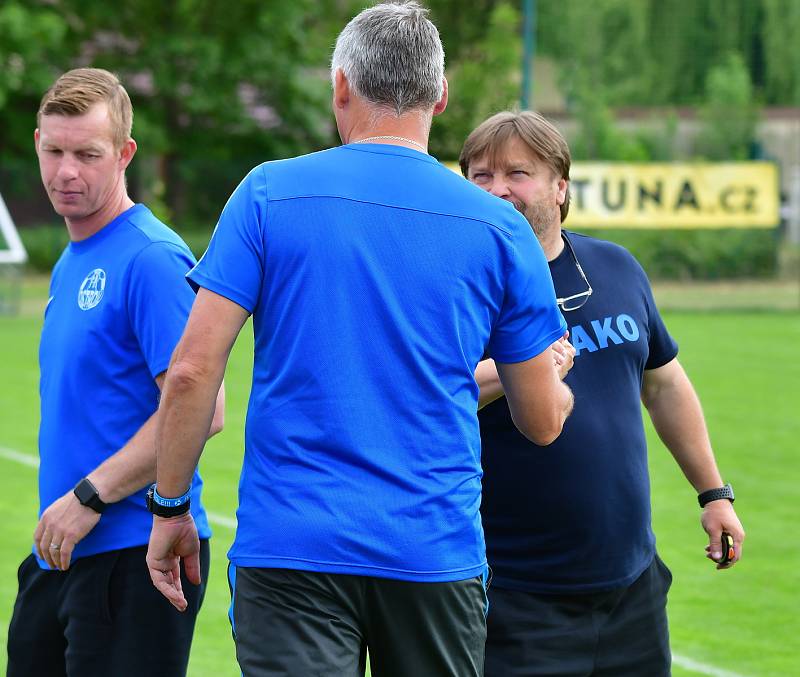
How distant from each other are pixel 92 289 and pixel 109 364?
0.20 meters

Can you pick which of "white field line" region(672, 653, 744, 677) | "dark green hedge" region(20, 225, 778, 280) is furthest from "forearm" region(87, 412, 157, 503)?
"dark green hedge" region(20, 225, 778, 280)

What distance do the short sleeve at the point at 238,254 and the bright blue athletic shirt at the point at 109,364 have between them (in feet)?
2.22

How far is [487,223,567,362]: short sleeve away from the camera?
2.75m

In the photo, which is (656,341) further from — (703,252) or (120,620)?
(703,252)

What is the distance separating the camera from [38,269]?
1051 inches

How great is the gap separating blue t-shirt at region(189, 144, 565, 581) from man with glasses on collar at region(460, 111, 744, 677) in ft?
2.96

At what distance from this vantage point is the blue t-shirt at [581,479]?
141 inches

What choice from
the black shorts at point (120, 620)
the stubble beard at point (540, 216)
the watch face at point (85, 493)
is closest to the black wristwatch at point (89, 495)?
the watch face at point (85, 493)

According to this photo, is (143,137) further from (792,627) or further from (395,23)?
(395,23)

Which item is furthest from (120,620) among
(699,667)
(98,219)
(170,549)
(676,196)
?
(676,196)

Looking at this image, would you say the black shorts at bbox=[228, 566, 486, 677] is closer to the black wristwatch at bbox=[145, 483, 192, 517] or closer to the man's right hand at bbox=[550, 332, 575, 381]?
the black wristwatch at bbox=[145, 483, 192, 517]

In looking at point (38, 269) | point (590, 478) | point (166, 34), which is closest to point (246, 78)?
point (166, 34)

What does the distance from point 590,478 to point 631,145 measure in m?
25.3

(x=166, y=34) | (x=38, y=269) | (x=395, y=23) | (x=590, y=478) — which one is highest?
(x=395, y=23)
